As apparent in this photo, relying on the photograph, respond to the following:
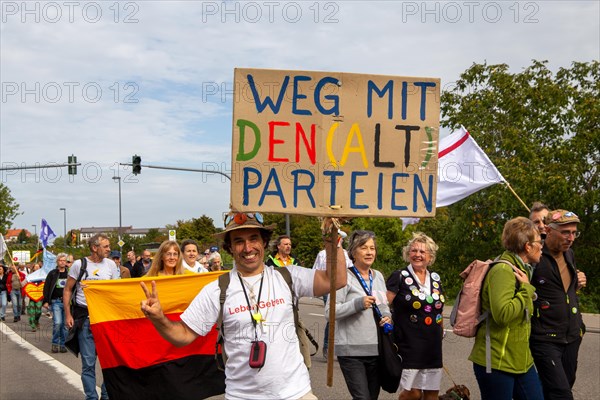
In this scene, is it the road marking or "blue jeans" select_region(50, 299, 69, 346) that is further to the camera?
"blue jeans" select_region(50, 299, 69, 346)

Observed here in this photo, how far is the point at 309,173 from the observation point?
377 centimetres

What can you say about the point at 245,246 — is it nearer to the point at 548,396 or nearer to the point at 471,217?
the point at 548,396

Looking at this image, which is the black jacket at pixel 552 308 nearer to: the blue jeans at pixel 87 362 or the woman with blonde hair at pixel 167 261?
the woman with blonde hair at pixel 167 261

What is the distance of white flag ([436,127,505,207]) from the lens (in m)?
10.3

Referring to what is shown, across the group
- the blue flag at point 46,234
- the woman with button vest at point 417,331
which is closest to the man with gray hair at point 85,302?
the woman with button vest at point 417,331

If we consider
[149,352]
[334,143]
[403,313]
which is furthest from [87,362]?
[334,143]

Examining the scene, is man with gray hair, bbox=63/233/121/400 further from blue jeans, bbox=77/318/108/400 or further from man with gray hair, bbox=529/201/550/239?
man with gray hair, bbox=529/201/550/239

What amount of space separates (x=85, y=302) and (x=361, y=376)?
3360mm

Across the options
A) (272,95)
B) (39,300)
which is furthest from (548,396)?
(39,300)

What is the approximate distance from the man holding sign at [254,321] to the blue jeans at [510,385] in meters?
1.55

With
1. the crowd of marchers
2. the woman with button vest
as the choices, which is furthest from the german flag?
the woman with button vest

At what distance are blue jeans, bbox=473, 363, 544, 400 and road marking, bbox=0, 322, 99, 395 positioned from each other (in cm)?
517

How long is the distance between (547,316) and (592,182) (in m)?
16.9

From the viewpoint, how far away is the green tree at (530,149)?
66.4 feet
